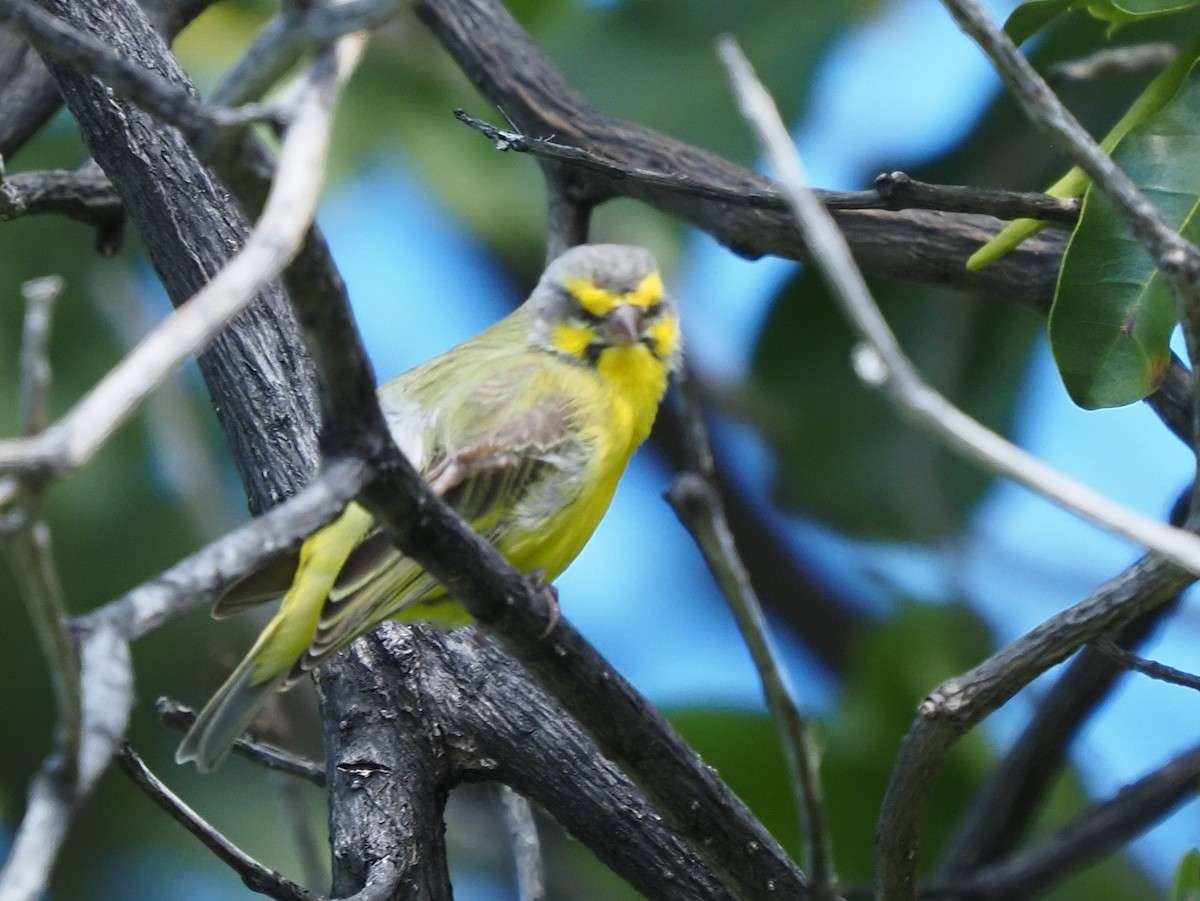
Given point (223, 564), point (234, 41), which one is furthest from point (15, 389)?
point (223, 564)

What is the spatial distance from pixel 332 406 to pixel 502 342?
1.65 metres

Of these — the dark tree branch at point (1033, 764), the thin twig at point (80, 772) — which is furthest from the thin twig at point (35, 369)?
the dark tree branch at point (1033, 764)

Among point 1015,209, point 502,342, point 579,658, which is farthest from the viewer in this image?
point 502,342

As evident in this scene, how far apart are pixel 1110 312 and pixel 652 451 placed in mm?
4168

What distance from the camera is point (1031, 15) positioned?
2.90m

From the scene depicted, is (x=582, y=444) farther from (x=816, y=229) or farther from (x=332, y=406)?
(x=816, y=229)

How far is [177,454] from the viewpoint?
5160mm

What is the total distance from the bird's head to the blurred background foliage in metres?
1.30

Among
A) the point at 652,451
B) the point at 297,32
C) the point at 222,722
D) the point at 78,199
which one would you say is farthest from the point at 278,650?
the point at 652,451

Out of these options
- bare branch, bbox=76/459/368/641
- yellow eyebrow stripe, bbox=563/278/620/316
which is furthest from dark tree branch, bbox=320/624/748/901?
bare branch, bbox=76/459/368/641

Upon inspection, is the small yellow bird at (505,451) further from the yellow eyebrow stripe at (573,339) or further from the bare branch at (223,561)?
the bare branch at (223,561)

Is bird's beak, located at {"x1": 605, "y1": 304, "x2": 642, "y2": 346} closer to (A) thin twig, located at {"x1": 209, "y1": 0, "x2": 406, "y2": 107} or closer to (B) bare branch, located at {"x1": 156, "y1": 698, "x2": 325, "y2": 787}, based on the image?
(B) bare branch, located at {"x1": 156, "y1": 698, "x2": 325, "y2": 787}

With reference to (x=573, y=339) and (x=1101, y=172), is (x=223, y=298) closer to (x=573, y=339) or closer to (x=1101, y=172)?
(x=1101, y=172)

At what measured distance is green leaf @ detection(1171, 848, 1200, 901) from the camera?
248cm
